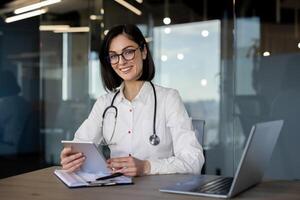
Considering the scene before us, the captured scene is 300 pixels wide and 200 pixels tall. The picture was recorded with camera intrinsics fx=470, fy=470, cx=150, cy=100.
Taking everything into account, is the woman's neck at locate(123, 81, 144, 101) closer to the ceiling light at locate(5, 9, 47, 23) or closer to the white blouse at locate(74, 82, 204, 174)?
the white blouse at locate(74, 82, 204, 174)

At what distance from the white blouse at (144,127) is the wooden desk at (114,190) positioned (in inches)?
11.9

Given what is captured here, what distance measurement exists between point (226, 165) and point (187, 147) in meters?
3.46

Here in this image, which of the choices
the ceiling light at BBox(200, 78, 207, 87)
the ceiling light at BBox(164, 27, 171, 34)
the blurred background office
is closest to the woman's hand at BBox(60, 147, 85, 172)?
the blurred background office

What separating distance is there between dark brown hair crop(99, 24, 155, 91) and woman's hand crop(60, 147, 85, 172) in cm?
52

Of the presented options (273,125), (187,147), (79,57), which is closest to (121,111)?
(187,147)

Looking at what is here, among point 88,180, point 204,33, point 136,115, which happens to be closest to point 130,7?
point 204,33

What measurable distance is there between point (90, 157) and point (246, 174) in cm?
62

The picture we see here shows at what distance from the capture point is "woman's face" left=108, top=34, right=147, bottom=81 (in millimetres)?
2088

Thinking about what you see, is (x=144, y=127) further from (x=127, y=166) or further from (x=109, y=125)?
(x=127, y=166)

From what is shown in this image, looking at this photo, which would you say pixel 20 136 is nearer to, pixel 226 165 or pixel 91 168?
pixel 226 165

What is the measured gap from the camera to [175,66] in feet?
19.9

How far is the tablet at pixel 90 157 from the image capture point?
5.69ft

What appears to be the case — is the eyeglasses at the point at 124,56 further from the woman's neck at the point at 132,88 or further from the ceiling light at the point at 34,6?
the ceiling light at the point at 34,6

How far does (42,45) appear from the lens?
557cm
